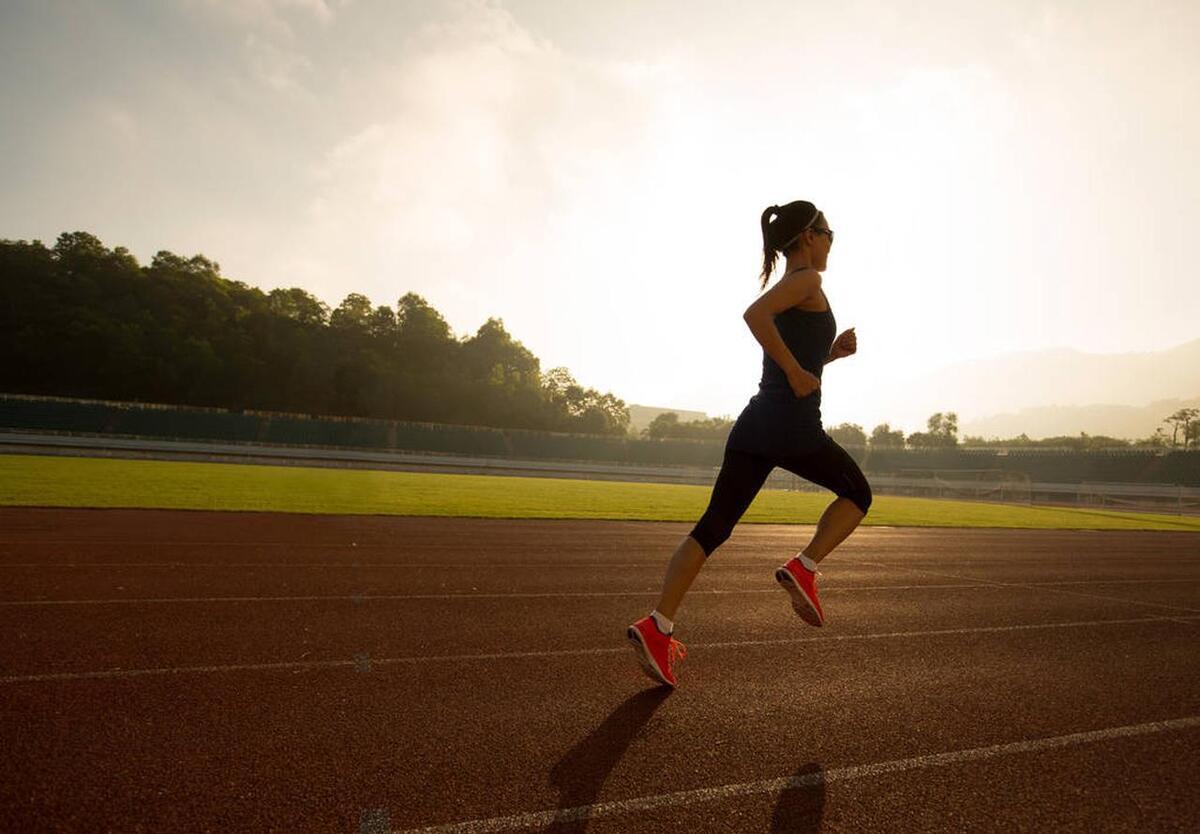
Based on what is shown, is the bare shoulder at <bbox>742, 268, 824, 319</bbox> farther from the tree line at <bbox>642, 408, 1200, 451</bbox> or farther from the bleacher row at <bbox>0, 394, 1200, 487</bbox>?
the tree line at <bbox>642, 408, 1200, 451</bbox>

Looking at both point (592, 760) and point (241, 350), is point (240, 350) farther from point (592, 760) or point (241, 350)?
point (592, 760)

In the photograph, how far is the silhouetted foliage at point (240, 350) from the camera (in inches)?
2594

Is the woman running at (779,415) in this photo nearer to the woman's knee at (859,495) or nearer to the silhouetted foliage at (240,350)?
the woman's knee at (859,495)

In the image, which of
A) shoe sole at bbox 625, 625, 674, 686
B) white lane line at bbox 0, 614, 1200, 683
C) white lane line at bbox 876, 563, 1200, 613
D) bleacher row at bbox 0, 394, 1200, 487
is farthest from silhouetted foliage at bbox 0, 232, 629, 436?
shoe sole at bbox 625, 625, 674, 686

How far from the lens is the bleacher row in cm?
4541

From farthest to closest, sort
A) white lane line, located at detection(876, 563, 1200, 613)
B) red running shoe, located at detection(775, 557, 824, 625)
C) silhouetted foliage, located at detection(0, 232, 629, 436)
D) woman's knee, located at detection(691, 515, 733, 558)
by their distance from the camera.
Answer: silhouetted foliage, located at detection(0, 232, 629, 436) → white lane line, located at detection(876, 563, 1200, 613) → red running shoe, located at detection(775, 557, 824, 625) → woman's knee, located at detection(691, 515, 733, 558)

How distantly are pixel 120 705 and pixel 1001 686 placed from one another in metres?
4.78

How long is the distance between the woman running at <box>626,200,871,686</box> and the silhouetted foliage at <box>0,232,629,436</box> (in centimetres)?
7732

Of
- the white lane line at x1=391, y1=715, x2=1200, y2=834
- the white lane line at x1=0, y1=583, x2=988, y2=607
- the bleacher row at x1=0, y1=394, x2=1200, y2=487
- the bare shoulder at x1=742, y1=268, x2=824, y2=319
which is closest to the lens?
the white lane line at x1=391, y1=715, x2=1200, y2=834

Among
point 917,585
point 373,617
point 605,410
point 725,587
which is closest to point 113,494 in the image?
point 373,617

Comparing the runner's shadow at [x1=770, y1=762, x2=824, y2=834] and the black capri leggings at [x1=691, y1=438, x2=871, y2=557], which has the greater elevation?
the black capri leggings at [x1=691, y1=438, x2=871, y2=557]

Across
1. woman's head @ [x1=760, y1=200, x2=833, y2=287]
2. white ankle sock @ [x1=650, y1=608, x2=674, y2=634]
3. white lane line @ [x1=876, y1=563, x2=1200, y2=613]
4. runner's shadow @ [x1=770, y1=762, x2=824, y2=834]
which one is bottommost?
white lane line @ [x1=876, y1=563, x2=1200, y2=613]

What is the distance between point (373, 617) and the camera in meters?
5.34

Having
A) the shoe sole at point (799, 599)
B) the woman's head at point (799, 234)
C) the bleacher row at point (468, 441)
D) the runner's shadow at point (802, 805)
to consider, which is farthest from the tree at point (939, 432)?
the runner's shadow at point (802, 805)
